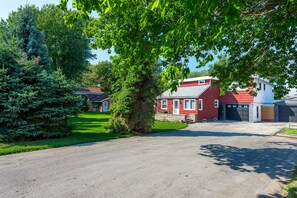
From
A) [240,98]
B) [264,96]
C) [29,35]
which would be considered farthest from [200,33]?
[264,96]

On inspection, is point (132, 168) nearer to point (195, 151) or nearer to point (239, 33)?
point (195, 151)

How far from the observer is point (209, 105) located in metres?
27.2

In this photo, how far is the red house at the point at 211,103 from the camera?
25.9 meters

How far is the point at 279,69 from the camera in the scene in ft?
30.4

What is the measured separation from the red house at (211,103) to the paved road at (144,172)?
16.1m

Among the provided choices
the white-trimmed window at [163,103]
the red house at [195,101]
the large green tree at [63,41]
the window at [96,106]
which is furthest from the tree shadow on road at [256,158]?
the window at [96,106]

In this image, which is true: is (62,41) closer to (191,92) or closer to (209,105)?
(191,92)

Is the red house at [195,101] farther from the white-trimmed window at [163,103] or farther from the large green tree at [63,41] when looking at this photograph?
the large green tree at [63,41]

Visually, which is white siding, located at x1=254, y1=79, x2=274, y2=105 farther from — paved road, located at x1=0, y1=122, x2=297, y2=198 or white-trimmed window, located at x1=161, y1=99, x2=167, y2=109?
paved road, located at x1=0, y1=122, x2=297, y2=198

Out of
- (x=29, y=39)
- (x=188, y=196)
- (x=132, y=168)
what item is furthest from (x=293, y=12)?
(x=29, y=39)

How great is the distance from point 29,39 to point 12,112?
15.4 metres

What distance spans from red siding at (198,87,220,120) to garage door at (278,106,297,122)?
8.12 meters

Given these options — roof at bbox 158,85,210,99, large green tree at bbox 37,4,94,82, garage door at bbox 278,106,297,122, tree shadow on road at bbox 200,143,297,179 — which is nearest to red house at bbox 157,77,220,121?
roof at bbox 158,85,210,99

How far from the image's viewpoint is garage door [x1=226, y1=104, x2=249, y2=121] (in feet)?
87.6
